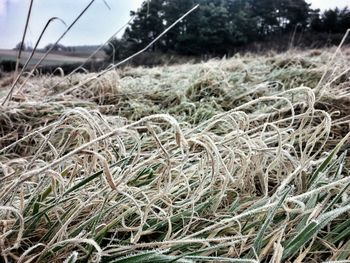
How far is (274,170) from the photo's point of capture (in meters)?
1.02

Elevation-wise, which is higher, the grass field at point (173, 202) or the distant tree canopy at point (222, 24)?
the grass field at point (173, 202)

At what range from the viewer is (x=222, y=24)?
14.3 meters

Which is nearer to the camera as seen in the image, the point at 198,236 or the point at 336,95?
the point at 198,236

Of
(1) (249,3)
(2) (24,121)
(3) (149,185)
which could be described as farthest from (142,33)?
(3) (149,185)

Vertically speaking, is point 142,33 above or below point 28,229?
below

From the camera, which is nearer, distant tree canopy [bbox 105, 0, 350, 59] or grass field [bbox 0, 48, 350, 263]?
grass field [bbox 0, 48, 350, 263]

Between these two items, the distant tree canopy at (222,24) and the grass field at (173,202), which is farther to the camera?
the distant tree canopy at (222,24)

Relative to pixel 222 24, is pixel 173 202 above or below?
above

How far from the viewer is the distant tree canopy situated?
41.1 ft

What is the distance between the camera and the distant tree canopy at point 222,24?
12539 mm

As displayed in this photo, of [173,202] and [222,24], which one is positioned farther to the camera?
[222,24]

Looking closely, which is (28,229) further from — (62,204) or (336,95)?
(336,95)

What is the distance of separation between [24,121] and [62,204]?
937 mm

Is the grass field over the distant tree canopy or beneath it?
over
